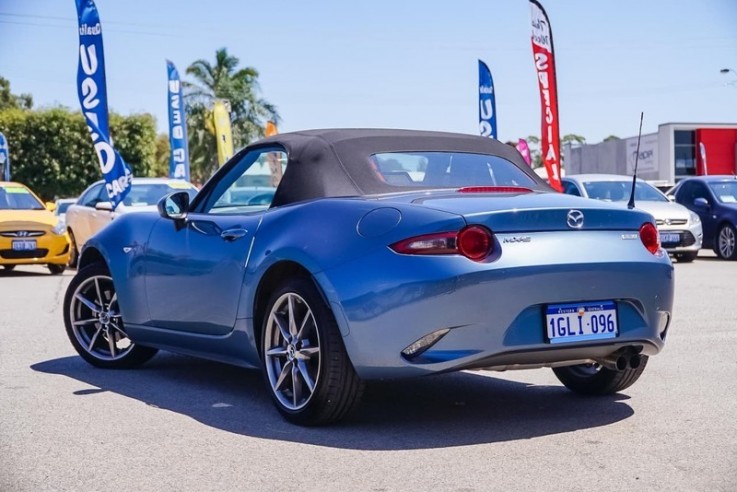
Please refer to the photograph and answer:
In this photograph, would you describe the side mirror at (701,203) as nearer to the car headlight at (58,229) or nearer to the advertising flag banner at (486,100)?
the advertising flag banner at (486,100)

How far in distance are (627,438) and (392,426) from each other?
3.64 feet

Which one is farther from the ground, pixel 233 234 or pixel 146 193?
pixel 233 234

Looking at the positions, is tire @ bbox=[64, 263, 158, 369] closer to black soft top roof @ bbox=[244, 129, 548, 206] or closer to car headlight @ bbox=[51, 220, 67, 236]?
black soft top roof @ bbox=[244, 129, 548, 206]

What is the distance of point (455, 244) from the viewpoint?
468 cm

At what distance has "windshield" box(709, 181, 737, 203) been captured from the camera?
20000 mm

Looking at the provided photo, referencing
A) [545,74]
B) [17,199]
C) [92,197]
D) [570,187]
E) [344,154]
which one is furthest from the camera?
[545,74]

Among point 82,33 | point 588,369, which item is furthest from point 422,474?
point 82,33

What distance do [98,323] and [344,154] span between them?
2.57 metres

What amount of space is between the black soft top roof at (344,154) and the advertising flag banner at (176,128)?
21449 mm

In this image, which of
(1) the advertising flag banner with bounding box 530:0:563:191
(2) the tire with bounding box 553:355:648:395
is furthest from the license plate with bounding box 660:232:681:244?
(2) the tire with bounding box 553:355:648:395

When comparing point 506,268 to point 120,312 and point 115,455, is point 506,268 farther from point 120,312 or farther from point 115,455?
point 120,312

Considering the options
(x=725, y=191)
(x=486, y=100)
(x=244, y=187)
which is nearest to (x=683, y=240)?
(x=725, y=191)

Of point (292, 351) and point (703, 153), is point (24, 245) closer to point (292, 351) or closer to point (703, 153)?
point (292, 351)

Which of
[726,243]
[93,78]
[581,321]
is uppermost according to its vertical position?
[93,78]
